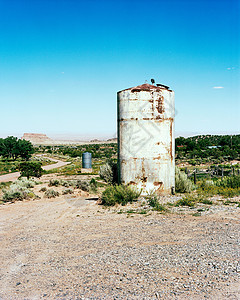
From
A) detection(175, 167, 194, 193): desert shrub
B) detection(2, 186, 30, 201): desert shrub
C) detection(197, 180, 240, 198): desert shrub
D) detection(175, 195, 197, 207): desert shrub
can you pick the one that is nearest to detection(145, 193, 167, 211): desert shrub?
detection(175, 195, 197, 207): desert shrub

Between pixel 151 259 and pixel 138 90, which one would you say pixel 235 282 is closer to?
pixel 151 259

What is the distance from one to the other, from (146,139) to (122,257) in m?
6.58

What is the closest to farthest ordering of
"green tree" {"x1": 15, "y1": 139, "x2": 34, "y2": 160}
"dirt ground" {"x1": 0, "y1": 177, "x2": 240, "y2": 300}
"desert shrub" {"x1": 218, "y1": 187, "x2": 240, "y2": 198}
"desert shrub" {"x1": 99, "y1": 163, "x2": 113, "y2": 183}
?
1. "dirt ground" {"x1": 0, "y1": 177, "x2": 240, "y2": 300}
2. "desert shrub" {"x1": 218, "y1": 187, "x2": 240, "y2": 198}
3. "desert shrub" {"x1": 99, "y1": 163, "x2": 113, "y2": 183}
4. "green tree" {"x1": 15, "y1": 139, "x2": 34, "y2": 160}

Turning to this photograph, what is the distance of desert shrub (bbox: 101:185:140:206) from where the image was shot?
11.0 m

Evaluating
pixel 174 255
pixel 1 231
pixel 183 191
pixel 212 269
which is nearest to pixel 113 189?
pixel 183 191

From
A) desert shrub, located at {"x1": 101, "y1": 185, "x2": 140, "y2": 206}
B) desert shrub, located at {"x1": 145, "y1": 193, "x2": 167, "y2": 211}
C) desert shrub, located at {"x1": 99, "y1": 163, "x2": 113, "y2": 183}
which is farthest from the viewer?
desert shrub, located at {"x1": 99, "y1": 163, "x2": 113, "y2": 183}

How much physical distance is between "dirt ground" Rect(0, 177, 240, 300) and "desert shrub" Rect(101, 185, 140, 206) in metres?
1.22

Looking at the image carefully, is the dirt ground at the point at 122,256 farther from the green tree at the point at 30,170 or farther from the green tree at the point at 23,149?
the green tree at the point at 23,149

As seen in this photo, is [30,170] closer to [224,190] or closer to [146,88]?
[146,88]

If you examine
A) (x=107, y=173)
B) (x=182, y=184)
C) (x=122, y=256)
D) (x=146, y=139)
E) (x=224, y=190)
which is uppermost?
(x=146, y=139)

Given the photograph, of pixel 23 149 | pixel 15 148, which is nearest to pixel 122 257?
pixel 23 149

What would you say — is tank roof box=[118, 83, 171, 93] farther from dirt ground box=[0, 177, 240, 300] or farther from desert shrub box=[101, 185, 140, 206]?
dirt ground box=[0, 177, 240, 300]

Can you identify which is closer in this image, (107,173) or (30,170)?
(107,173)

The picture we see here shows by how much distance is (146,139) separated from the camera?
11.6 m
